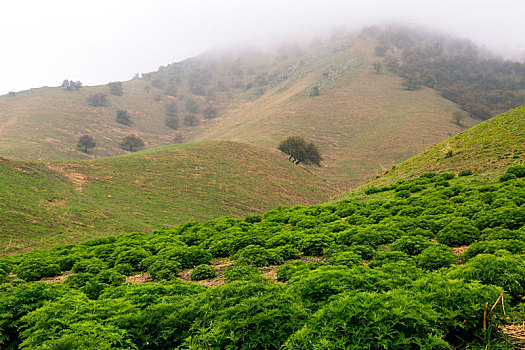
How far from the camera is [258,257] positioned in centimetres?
1239

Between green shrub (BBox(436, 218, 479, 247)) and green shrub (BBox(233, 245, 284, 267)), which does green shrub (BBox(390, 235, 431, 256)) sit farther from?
green shrub (BBox(233, 245, 284, 267))

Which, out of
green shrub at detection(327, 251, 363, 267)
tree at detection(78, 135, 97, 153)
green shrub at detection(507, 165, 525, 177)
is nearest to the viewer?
green shrub at detection(327, 251, 363, 267)

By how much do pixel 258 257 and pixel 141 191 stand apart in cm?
3684

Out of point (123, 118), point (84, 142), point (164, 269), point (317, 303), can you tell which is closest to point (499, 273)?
point (317, 303)

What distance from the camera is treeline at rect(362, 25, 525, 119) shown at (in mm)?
127688

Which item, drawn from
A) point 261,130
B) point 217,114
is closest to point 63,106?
point 217,114

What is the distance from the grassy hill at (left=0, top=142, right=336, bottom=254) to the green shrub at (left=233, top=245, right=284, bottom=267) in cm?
2177

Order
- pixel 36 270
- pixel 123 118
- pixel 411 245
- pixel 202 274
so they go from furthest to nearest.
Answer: pixel 123 118
pixel 36 270
pixel 202 274
pixel 411 245

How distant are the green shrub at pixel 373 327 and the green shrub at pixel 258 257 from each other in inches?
269

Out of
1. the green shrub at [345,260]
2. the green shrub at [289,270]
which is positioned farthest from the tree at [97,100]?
the green shrub at [345,260]

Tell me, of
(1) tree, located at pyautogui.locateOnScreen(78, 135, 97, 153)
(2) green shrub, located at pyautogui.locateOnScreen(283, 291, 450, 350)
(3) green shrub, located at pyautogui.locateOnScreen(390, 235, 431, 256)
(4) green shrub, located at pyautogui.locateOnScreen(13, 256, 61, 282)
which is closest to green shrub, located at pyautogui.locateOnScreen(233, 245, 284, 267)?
(3) green shrub, located at pyautogui.locateOnScreen(390, 235, 431, 256)

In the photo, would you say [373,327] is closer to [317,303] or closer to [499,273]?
[317,303]

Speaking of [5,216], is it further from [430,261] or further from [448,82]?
[448,82]

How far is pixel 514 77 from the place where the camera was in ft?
522
